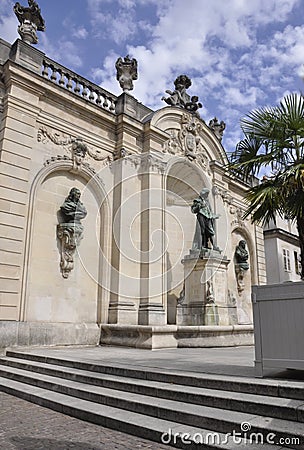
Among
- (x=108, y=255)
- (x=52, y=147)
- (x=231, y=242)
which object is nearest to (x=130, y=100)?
(x=52, y=147)

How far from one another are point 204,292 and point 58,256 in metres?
4.45

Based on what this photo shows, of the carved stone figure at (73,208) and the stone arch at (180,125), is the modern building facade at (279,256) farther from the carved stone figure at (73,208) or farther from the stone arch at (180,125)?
the carved stone figure at (73,208)

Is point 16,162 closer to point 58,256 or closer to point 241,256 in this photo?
point 58,256

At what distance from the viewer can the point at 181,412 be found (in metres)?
3.89

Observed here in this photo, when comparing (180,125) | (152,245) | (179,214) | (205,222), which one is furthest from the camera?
(179,214)

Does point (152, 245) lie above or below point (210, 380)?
above

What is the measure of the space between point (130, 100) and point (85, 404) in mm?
11202

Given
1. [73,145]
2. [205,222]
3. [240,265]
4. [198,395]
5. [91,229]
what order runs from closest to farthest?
[198,395] < [73,145] < [91,229] < [205,222] < [240,265]

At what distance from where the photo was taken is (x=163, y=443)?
3582 mm

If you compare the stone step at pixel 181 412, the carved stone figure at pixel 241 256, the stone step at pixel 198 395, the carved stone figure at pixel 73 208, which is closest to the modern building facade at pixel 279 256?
the carved stone figure at pixel 241 256

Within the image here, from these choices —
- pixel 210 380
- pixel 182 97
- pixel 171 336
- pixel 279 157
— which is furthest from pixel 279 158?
pixel 182 97

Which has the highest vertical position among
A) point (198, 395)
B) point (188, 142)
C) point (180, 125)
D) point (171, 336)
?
point (180, 125)

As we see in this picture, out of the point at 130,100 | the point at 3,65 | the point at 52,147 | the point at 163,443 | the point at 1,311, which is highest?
the point at 130,100

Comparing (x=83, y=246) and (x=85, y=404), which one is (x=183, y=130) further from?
(x=85, y=404)
